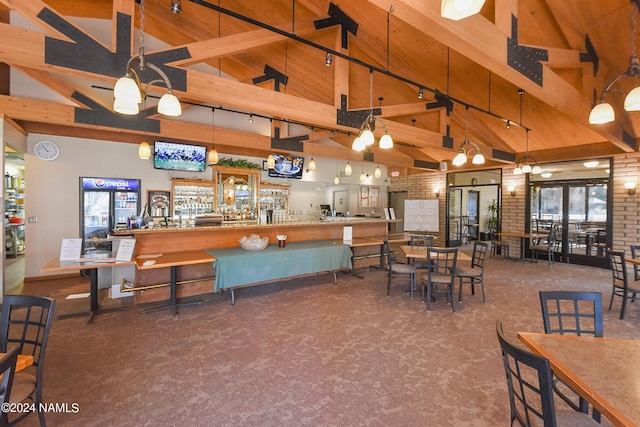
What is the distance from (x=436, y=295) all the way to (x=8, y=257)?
11958 mm

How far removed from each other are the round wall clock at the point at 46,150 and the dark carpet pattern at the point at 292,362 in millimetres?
3365

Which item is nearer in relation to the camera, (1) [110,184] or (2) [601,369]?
(2) [601,369]

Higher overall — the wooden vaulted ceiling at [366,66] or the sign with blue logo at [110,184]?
the wooden vaulted ceiling at [366,66]

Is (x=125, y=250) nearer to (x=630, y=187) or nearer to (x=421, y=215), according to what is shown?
(x=421, y=215)

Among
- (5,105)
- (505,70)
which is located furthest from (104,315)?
(505,70)

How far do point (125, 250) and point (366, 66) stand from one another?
428cm

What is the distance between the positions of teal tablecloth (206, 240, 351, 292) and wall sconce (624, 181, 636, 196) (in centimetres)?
695

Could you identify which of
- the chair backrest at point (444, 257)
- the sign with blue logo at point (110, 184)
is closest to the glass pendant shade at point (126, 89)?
the chair backrest at point (444, 257)

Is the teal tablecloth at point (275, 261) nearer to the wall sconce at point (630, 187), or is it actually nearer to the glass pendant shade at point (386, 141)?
the glass pendant shade at point (386, 141)

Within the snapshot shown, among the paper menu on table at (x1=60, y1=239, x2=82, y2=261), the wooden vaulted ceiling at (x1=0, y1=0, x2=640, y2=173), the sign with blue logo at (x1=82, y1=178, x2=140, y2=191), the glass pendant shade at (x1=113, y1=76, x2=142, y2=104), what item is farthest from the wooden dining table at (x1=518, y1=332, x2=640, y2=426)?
the sign with blue logo at (x1=82, y1=178, x2=140, y2=191)

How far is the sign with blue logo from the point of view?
6758 mm

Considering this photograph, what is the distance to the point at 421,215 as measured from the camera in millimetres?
11188

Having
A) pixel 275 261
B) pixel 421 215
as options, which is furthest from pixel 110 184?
pixel 421 215

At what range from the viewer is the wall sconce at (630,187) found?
6961 millimetres
